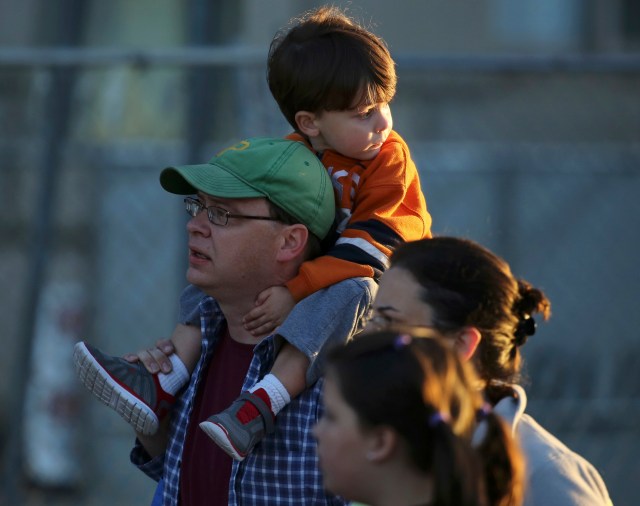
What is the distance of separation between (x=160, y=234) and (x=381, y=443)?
369cm

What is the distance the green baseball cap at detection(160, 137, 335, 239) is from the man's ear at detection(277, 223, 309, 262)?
2 cm

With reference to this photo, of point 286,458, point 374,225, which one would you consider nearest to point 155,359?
point 286,458

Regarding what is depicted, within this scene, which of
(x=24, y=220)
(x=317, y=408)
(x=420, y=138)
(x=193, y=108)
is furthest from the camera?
(x=420, y=138)

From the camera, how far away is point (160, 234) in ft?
18.0

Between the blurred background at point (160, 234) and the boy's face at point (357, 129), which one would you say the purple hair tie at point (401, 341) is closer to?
the boy's face at point (357, 129)

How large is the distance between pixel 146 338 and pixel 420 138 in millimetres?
4003

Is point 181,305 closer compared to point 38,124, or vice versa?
point 181,305

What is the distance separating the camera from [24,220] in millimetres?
5785

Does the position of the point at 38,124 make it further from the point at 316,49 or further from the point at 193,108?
the point at 316,49

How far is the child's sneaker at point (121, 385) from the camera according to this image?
2.81 metres

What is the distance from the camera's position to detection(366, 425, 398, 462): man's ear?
6.36 feet

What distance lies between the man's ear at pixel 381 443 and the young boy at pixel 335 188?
26.5 inches

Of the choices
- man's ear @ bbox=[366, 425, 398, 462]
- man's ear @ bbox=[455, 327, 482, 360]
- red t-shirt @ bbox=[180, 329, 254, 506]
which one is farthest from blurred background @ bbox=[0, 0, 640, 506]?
man's ear @ bbox=[366, 425, 398, 462]

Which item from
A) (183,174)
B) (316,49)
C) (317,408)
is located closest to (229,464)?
(317,408)
